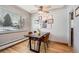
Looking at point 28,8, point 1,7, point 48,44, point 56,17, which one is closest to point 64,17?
point 56,17

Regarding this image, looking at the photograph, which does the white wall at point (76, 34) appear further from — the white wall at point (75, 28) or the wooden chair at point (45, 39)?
the wooden chair at point (45, 39)

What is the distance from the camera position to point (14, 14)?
1556 millimetres

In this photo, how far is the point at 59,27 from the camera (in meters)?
1.63

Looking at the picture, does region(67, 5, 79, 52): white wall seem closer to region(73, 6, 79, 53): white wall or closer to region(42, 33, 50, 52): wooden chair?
region(73, 6, 79, 53): white wall

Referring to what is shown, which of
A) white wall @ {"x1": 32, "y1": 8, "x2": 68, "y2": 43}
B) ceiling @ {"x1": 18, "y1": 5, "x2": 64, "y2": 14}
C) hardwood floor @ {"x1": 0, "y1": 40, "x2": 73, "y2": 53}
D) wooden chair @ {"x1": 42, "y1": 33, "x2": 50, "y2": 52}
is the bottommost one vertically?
hardwood floor @ {"x1": 0, "y1": 40, "x2": 73, "y2": 53}

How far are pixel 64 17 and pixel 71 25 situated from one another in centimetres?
20

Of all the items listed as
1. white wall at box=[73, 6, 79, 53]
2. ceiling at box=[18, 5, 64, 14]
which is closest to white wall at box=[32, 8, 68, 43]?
ceiling at box=[18, 5, 64, 14]

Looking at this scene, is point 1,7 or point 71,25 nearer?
point 1,7

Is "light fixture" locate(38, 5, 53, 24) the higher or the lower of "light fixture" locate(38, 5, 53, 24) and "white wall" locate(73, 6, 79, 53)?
the higher

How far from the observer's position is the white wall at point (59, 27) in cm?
159

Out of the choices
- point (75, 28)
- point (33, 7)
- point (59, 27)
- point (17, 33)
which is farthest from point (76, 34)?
point (17, 33)

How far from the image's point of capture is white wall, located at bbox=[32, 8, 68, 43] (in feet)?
Answer: 5.22

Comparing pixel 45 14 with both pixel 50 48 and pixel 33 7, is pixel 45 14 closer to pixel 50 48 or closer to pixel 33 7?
pixel 33 7
